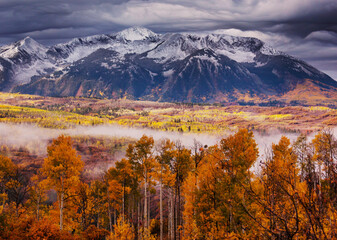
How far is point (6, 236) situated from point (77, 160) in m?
12.5

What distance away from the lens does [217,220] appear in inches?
1034

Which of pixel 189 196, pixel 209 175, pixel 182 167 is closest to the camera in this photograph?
pixel 209 175

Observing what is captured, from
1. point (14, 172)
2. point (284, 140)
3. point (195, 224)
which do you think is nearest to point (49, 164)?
point (14, 172)

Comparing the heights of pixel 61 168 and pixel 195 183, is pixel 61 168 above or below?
above

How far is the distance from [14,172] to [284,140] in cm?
4769

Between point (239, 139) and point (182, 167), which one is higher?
point (239, 139)

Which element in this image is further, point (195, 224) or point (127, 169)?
point (127, 169)

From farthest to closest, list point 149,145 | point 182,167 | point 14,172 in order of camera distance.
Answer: point 14,172 → point 149,145 → point 182,167

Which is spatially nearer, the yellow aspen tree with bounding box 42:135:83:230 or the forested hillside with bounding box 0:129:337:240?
the forested hillside with bounding box 0:129:337:240

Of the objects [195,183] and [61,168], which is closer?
[195,183]

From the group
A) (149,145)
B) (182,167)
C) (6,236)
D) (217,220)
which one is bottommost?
(6,236)

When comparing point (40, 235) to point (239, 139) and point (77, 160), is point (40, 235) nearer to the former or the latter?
point (77, 160)

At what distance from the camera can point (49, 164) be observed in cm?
3550

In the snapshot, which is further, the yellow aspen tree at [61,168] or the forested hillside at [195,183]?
the yellow aspen tree at [61,168]
